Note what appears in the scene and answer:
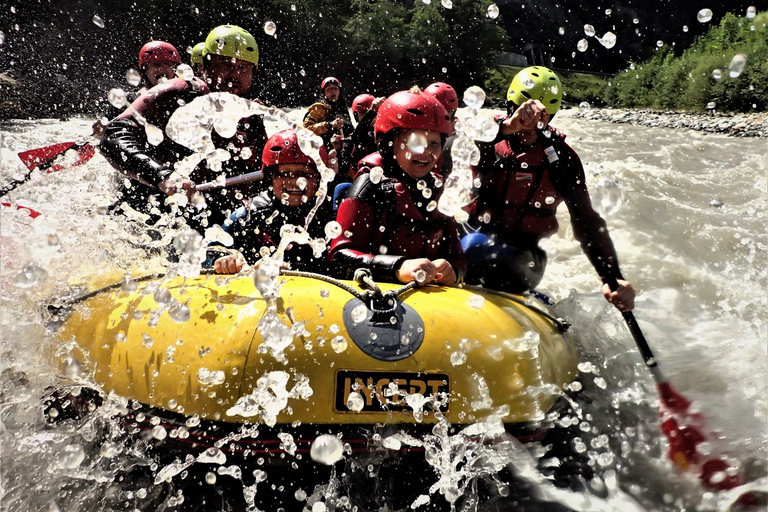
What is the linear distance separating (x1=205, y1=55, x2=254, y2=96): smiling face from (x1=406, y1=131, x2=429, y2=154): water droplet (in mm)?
1875

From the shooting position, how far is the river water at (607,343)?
2.37m

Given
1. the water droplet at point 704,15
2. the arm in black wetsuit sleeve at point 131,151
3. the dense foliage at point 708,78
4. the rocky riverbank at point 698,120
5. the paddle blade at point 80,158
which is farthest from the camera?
the dense foliage at point 708,78

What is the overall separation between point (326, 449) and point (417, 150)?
1.43m

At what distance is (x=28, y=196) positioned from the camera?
4617 millimetres

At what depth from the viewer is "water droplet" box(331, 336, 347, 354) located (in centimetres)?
204

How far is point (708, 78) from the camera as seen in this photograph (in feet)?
64.3

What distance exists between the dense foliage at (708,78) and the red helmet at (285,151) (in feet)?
52.7

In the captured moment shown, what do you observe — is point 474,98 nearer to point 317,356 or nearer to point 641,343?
point 641,343

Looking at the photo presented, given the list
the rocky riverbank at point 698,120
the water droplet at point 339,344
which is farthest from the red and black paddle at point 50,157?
the rocky riverbank at point 698,120

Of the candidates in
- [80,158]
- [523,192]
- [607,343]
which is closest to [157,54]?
[80,158]

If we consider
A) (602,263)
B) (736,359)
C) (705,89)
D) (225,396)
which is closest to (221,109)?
(225,396)

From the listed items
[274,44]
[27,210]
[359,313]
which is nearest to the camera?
[359,313]

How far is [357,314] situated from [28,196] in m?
3.91

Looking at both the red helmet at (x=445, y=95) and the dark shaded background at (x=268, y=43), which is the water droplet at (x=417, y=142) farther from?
the dark shaded background at (x=268, y=43)
